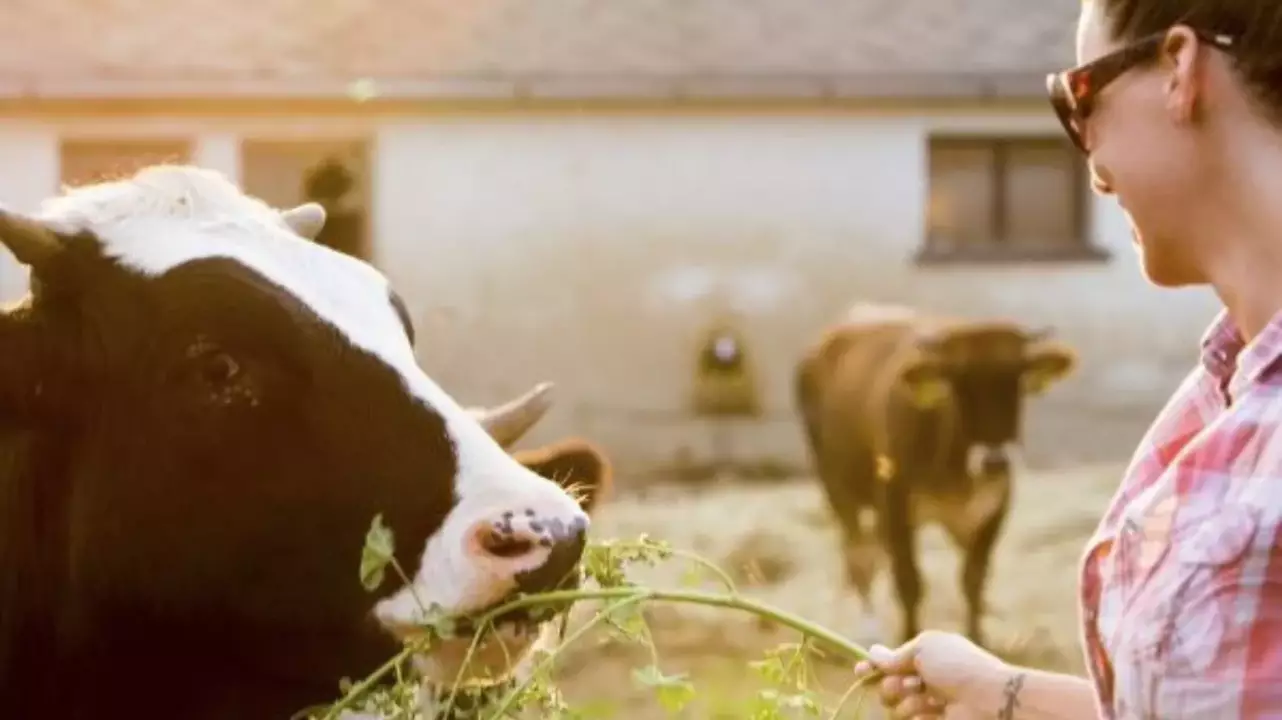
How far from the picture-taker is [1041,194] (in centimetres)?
991

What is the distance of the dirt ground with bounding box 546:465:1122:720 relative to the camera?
505cm

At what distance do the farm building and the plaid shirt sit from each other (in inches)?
303

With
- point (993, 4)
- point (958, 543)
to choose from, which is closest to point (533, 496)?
point (958, 543)

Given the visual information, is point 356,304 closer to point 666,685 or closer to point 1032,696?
point 666,685

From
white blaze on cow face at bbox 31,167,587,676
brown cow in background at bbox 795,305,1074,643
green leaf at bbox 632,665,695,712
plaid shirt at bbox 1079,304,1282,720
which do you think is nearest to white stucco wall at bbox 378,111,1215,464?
brown cow in background at bbox 795,305,1074,643

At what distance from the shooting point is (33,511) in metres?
1.59

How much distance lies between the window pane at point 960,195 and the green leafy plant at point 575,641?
27.6 ft

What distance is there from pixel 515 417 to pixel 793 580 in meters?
5.18

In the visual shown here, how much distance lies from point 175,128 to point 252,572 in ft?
24.1

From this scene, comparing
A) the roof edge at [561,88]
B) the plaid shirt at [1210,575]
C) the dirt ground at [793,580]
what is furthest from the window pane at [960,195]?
the plaid shirt at [1210,575]

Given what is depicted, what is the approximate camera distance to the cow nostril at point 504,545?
4.63 ft

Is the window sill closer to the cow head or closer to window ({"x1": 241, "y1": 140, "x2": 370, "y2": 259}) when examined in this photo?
window ({"x1": 241, "y1": 140, "x2": 370, "y2": 259})

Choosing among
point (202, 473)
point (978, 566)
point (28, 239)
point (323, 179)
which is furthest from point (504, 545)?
point (323, 179)

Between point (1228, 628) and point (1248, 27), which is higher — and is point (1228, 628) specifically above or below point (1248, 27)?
below
